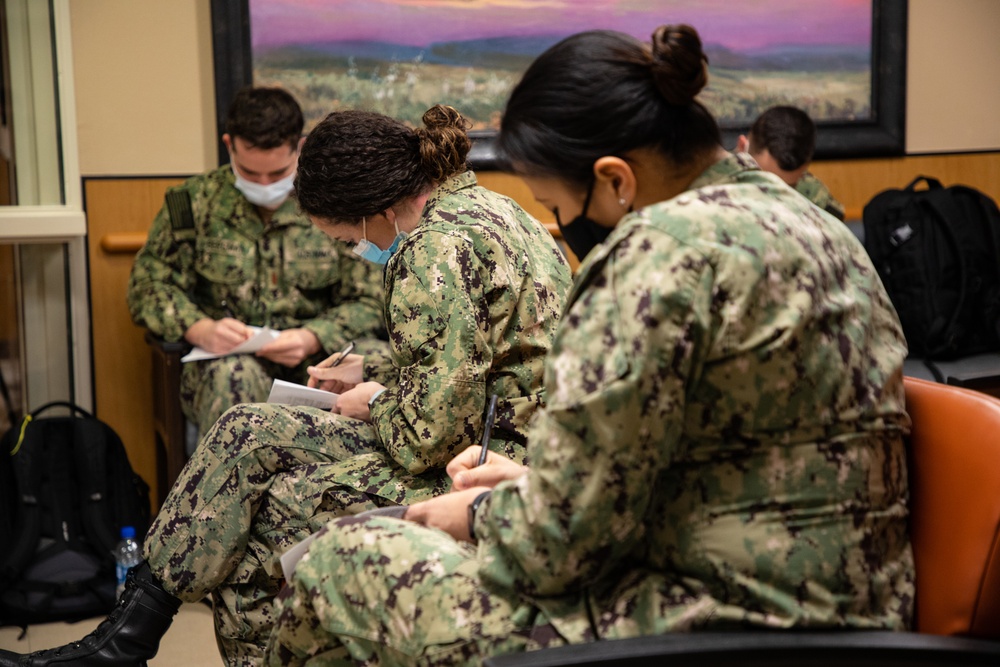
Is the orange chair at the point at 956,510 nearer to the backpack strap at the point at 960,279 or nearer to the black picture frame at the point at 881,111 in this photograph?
the backpack strap at the point at 960,279

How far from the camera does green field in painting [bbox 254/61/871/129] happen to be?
3.66 m

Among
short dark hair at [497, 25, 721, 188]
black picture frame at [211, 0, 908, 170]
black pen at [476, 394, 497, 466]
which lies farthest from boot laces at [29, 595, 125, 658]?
black picture frame at [211, 0, 908, 170]

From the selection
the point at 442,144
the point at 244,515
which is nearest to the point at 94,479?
the point at 244,515

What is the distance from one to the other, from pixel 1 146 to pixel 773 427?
115 inches

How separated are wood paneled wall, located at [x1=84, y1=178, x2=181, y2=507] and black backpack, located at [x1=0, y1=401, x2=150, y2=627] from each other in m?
0.48

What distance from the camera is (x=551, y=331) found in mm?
1956

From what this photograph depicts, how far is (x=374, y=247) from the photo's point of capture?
2125 mm

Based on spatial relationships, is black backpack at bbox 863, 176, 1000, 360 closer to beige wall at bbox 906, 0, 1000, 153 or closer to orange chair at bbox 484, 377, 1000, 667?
beige wall at bbox 906, 0, 1000, 153

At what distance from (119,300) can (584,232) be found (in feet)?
8.49

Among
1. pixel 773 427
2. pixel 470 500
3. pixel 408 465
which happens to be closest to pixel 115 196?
Answer: pixel 408 465

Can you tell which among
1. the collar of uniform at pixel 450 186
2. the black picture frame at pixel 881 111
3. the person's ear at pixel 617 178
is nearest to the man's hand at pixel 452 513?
the person's ear at pixel 617 178

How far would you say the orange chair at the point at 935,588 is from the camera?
110 cm

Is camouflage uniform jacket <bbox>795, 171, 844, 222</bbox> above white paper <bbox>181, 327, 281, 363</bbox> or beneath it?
above

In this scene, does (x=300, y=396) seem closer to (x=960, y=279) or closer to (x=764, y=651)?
(x=764, y=651)
